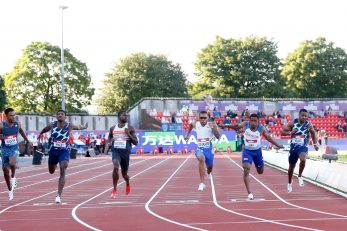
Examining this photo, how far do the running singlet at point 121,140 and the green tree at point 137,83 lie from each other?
74.8 m

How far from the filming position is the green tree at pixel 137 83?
293 ft

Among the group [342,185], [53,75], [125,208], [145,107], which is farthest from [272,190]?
[53,75]

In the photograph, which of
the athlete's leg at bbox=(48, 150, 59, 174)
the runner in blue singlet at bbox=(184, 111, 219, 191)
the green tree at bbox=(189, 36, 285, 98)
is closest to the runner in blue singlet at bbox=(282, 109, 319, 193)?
the runner in blue singlet at bbox=(184, 111, 219, 191)

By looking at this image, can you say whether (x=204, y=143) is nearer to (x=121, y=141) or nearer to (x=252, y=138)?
(x=252, y=138)

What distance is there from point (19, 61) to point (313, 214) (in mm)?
69219

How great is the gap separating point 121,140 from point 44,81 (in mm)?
62735

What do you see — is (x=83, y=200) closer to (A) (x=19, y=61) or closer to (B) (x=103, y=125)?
(B) (x=103, y=125)

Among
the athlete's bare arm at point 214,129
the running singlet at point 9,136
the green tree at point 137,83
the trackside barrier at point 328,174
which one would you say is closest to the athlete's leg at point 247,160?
the athlete's bare arm at point 214,129

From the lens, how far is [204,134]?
49.1ft

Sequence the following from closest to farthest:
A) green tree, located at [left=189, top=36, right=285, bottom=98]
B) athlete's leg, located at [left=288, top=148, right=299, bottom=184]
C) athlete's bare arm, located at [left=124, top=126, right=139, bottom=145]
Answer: athlete's bare arm, located at [left=124, top=126, right=139, bottom=145]
athlete's leg, located at [left=288, top=148, right=299, bottom=184]
green tree, located at [left=189, top=36, right=285, bottom=98]

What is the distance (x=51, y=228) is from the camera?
927 centimetres

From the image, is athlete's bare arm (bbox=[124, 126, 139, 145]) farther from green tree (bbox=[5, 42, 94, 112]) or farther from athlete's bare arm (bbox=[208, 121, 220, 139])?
green tree (bbox=[5, 42, 94, 112])

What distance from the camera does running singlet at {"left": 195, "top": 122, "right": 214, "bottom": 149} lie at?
14.9 meters

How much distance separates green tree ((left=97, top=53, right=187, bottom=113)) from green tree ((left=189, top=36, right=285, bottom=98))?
3534 mm
